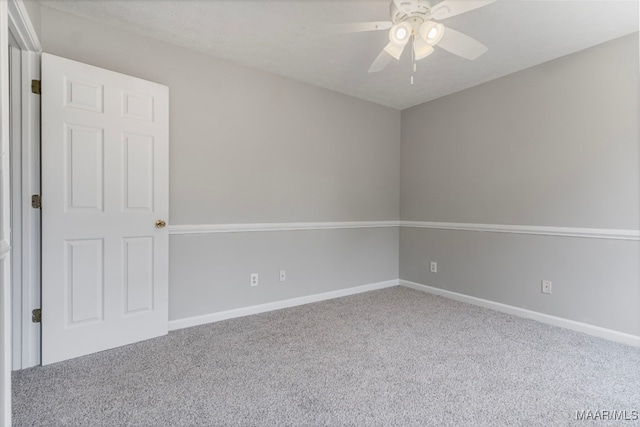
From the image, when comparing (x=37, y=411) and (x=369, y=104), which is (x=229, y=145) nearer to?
(x=369, y=104)

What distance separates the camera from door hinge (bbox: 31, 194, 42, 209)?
1968 mm

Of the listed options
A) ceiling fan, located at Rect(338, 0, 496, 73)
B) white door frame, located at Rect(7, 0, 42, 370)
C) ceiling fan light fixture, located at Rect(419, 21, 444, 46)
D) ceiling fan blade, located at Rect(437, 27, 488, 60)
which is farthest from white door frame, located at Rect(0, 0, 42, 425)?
ceiling fan blade, located at Rect(437, 27, 488, 60)

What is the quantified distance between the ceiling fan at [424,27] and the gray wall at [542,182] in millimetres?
1332

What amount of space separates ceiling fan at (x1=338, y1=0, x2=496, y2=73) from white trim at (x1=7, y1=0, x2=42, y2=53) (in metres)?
1.70

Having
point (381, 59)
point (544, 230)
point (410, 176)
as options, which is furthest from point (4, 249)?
point (410, 176)

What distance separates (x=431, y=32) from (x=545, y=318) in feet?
8.53

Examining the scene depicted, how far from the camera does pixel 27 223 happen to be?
6.40ft

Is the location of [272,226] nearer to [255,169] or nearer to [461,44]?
[255,169]

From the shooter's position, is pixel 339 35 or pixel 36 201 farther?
pixel 339 35

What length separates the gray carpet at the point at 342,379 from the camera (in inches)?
60.4

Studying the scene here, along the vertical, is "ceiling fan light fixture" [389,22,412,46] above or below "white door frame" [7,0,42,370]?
above

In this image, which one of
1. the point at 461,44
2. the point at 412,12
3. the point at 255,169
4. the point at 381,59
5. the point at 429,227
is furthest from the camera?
the point at 429,227

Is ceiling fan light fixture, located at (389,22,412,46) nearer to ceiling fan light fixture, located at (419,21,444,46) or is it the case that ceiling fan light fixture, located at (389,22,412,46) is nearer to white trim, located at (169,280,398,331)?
ceiling fan light fixture, located at (419,21,444,46)

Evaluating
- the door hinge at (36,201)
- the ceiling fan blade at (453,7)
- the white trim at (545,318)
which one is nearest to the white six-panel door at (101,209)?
the door hinge at (36,201)
